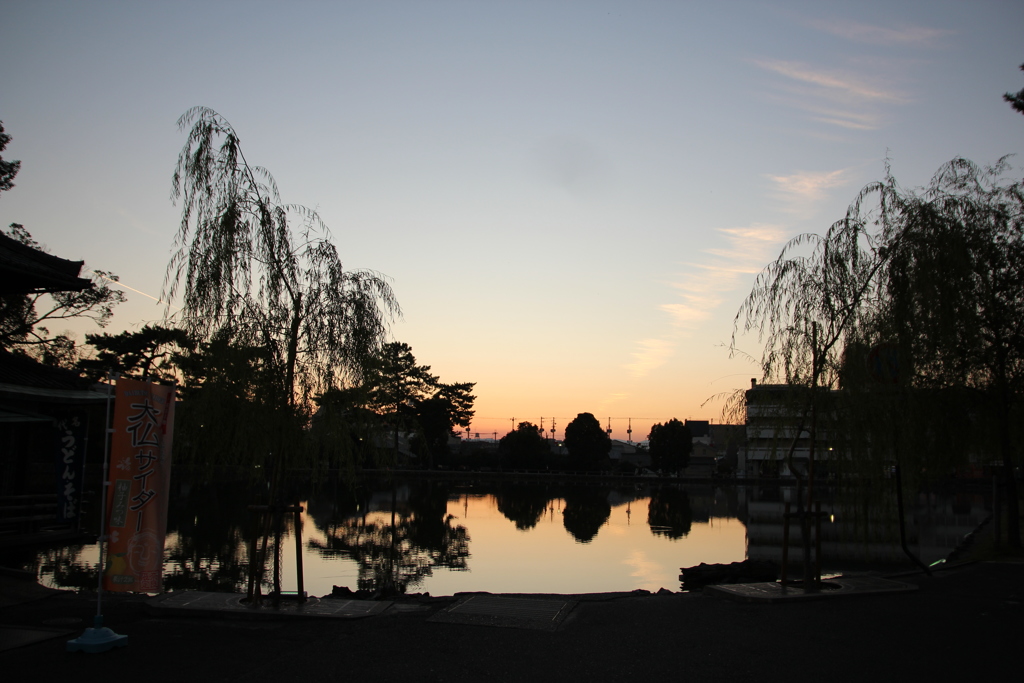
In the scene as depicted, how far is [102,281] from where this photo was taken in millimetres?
28266

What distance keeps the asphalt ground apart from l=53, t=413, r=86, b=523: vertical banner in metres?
5.93

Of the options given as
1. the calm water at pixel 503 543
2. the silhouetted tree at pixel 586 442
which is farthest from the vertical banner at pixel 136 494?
the silhouetted tree at pixel 586 442

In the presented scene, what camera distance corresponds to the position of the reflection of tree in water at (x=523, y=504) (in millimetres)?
32969

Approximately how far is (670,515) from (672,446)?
3926cm

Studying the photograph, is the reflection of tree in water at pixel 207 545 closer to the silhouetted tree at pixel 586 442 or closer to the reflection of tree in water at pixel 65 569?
the reflection of tree in water at pixel 65 569

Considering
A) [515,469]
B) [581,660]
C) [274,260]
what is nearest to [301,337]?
[274,260]

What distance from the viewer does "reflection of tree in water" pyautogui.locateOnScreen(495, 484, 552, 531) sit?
108ft

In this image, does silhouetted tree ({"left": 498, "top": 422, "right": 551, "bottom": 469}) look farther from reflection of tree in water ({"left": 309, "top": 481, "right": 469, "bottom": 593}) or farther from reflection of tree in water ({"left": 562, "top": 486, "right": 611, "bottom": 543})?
reflection of tree in water ({"left": 309, "top": 481, "right": 469, "bottom": 593})

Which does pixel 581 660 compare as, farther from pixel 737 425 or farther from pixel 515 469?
pixel 515 469

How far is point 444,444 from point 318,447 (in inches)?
2506

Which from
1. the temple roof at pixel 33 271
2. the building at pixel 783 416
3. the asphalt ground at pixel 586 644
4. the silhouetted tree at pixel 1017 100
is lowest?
the asphalt ground at pixel 586 644

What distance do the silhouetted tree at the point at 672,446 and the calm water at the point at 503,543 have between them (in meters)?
33.3

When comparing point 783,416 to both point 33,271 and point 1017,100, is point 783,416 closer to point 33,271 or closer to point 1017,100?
point 1017,100

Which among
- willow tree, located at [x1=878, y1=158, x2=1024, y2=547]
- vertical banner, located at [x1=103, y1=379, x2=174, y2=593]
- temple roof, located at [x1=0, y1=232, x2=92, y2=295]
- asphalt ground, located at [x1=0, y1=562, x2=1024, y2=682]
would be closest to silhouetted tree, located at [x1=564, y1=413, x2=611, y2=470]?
willow tree, located at [x1=878, y1=158, x2=1024, y2=547]
